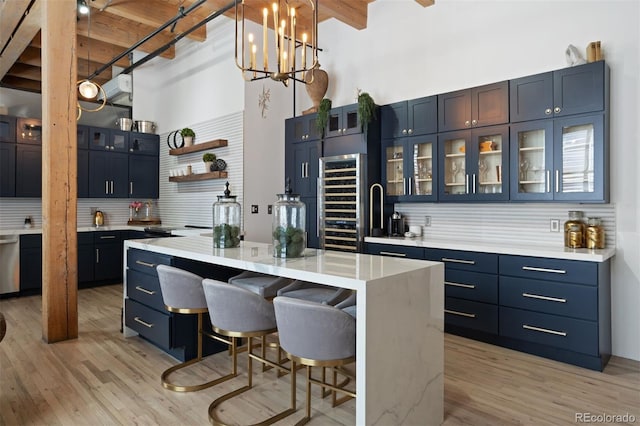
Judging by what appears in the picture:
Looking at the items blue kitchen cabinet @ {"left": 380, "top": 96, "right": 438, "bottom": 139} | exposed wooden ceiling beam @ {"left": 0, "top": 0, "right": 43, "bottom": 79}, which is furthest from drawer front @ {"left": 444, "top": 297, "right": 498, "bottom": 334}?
exposed wooden ceiling beam @ {"left": 0, "top": 0, "right": 43, "bottom": 79}

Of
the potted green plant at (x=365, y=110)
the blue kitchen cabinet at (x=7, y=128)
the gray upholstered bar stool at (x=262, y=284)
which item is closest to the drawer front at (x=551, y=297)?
the gray upholstered bar stool at (x=262, y=284)

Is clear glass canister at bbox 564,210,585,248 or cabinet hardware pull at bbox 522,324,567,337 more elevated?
clear glass canister at bbox 564,210,585,248

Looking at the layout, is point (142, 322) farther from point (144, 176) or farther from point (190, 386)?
point (144, 176)

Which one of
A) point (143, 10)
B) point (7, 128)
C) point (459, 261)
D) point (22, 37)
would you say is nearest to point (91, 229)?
point (7, 128)

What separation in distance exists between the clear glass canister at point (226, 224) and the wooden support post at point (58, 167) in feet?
5.49

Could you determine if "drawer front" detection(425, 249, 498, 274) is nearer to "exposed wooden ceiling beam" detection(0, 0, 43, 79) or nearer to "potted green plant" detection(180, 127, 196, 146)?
"potted green plant" detection(180, 127, 196, 146)

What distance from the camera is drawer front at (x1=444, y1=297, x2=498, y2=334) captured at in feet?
12.0

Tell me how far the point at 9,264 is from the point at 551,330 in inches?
246

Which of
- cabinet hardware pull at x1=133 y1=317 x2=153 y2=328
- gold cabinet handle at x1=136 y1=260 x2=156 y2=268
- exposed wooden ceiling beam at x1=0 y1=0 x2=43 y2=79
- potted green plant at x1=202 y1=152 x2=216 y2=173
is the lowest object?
cabinet hardware pull at x1=133 y1=317 x2=153 y2=328

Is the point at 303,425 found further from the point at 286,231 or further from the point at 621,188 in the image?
the point at 621,188

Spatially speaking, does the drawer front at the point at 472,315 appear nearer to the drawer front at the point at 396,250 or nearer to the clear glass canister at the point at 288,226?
the drawer front at the point at 396,250

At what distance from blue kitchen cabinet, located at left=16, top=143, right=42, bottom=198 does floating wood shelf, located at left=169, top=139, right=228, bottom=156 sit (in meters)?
1.82

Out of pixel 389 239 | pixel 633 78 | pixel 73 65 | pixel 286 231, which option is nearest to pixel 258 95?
pixel 73 65

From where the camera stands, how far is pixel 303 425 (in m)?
2.32
